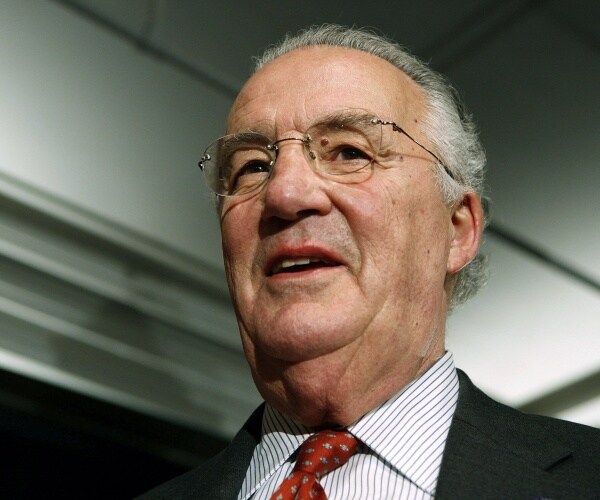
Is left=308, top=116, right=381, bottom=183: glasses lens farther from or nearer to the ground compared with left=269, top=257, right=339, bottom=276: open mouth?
farther from the ground

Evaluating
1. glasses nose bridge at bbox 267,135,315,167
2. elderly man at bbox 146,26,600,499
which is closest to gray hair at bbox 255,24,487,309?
elderly man at bbox 146,26,600,499

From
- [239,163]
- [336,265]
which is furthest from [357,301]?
[239,163]

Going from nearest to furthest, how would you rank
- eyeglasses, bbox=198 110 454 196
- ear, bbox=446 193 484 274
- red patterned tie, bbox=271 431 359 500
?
red patterned tie, bbox=271 431 359 500 → eyeglasses, bbox=198 110 454 196 → ear, bbox=446 193 484 274

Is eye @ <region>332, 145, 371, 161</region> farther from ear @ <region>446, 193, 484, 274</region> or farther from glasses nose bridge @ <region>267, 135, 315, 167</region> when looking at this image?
ear @ <region>446, 193, 484, 274</region>

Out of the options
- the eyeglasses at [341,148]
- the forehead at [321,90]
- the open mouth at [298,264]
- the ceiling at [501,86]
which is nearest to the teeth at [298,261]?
the open mouth at [298,264]

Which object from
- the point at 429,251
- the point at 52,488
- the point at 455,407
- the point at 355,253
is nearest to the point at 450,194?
the point at 429,251

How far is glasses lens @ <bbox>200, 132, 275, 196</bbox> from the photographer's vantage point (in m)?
1.81

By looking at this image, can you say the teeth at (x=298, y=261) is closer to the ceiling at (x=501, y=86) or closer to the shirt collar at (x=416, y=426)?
the shirt collar at (x=416, y=426)

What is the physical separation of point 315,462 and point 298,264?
339 millimetres

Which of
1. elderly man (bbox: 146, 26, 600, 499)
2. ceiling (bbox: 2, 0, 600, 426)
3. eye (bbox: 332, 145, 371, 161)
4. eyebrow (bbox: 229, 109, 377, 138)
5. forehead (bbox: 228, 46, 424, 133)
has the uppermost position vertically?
ceiling (bbox: 2, 0, 600, 426)

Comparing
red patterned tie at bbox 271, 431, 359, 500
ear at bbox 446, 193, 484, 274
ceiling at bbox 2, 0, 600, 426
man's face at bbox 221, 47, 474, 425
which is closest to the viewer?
red patterned tie at bbox 271, 431, 359, 500

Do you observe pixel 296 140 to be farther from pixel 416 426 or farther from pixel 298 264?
pixel 416 426

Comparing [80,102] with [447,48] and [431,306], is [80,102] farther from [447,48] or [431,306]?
[431,306]

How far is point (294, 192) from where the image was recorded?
1623 mm
